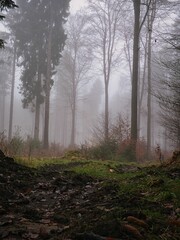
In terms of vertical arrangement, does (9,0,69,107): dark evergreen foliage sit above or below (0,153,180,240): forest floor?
above

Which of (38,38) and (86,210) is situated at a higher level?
(38,38)

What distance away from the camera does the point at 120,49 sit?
2697cm

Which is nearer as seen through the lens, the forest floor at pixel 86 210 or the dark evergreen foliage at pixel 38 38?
the forest floor at pixel 86 210

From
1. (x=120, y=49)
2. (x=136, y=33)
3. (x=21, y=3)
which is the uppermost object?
(x=21, y=3)

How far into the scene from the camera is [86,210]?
11.7 feet

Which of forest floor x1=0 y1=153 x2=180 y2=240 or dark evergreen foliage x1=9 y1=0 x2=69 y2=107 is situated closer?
forest floor x1=0 y1=153 x2=180 y2=240

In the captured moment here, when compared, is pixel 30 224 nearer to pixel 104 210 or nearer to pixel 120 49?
pixel 104 210

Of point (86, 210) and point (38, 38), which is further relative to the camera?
point (38, 38)

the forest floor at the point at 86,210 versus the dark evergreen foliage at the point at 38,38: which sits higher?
the dark evergreen foliage at the point at 38,38

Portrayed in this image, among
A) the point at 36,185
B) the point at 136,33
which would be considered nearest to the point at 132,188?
the point at 36,185

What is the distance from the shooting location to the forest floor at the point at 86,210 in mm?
2604

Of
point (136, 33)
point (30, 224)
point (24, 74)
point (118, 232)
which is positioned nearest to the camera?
point (118, 232)

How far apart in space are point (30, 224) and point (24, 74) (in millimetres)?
22042

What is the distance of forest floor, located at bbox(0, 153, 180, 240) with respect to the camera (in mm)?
2604
